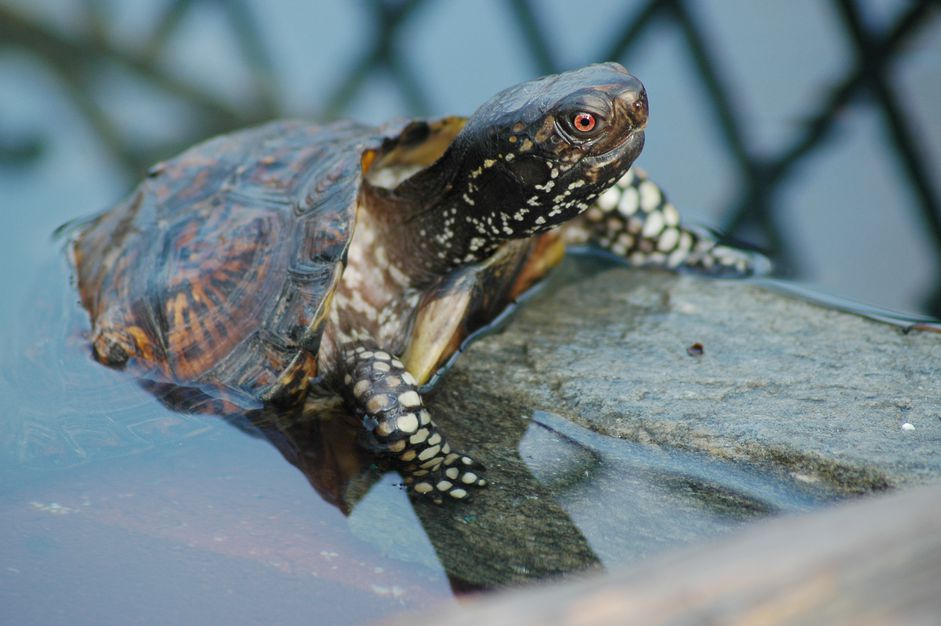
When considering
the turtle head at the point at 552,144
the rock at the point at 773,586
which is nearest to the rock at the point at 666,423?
the turtle head at the point at 552,144

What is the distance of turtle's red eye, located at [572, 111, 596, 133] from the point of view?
7.17ft

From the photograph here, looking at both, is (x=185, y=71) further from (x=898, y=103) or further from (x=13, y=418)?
(x=898, y=103)

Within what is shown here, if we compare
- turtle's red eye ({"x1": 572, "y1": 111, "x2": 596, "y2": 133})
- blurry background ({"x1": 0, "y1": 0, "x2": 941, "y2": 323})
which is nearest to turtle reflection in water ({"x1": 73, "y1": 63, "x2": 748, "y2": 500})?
turtle's red eye ({"x1": 572, "y1": 111, "x2": 596, "y2": 133})

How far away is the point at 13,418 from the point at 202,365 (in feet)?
2.11

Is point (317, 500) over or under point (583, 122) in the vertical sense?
under

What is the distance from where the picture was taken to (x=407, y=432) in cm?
232

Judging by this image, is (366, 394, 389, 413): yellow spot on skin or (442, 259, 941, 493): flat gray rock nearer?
(442, 259, 941, 493): flat gray rock

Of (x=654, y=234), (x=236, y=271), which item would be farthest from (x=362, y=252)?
(x=654, y=234)

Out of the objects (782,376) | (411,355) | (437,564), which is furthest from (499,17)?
(437,564)

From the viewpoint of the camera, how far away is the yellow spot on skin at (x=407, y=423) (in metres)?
2.32

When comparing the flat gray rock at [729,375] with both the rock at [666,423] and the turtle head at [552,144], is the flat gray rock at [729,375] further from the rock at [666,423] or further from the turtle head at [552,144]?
the turtle head at [552,144]

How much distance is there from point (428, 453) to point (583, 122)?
1.00m

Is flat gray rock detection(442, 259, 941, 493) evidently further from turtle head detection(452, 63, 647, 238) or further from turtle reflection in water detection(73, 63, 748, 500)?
turtle head detection(452, 63, 647, 238)

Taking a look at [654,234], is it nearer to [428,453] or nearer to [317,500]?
[428,453]
